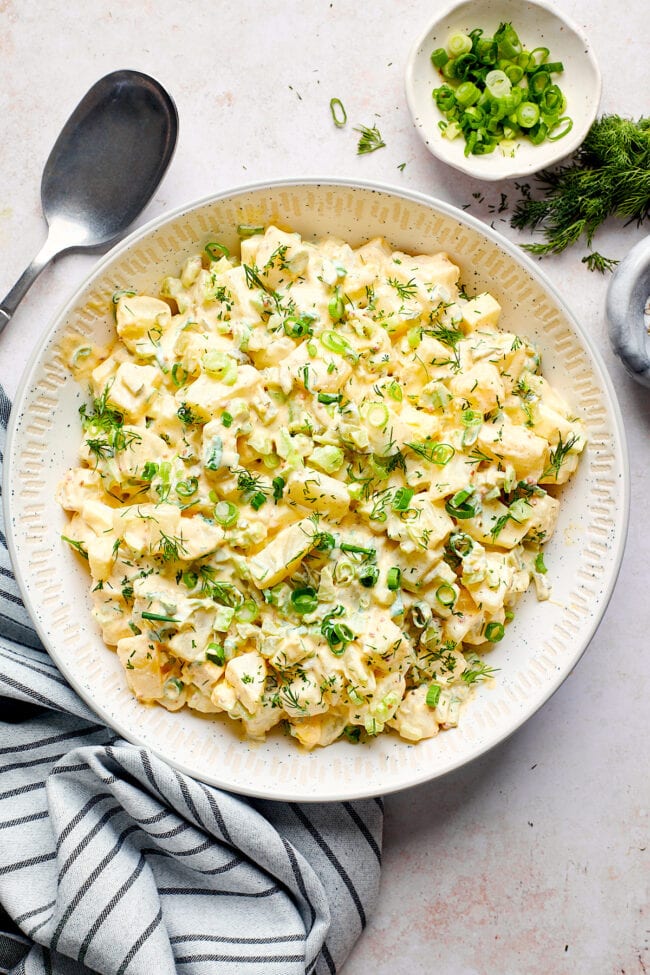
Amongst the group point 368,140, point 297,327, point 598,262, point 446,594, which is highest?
point 368,140

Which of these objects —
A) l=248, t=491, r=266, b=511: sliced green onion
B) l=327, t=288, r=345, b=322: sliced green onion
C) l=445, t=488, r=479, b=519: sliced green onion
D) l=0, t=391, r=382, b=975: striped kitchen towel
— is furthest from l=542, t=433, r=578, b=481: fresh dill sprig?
l=0, t=391, r=382, b=975: striped kitchen towel

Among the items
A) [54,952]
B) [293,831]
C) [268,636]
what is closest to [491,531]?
[268,636]

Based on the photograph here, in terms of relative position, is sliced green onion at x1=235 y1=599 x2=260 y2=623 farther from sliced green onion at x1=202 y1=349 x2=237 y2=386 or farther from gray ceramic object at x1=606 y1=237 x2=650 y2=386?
gray ceramic object at x1=606 y1=237 x2=650 y2=386

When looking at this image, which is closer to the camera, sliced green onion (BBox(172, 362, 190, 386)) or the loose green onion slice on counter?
sliced green onion (BBox(172, 362, 190, 386))

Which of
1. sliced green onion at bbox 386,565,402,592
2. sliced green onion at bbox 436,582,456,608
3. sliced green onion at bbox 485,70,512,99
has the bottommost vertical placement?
sliced green onion at bbox 436,582,456,608

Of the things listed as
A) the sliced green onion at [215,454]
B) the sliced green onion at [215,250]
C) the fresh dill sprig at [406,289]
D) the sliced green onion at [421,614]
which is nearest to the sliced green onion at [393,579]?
the sliced green onion at [421,614]

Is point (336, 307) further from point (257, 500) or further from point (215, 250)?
point (257, 500)

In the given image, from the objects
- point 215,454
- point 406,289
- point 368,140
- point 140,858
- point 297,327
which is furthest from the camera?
point 368,140

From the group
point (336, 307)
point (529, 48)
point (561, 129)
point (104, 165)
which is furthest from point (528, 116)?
point (104, 165)
